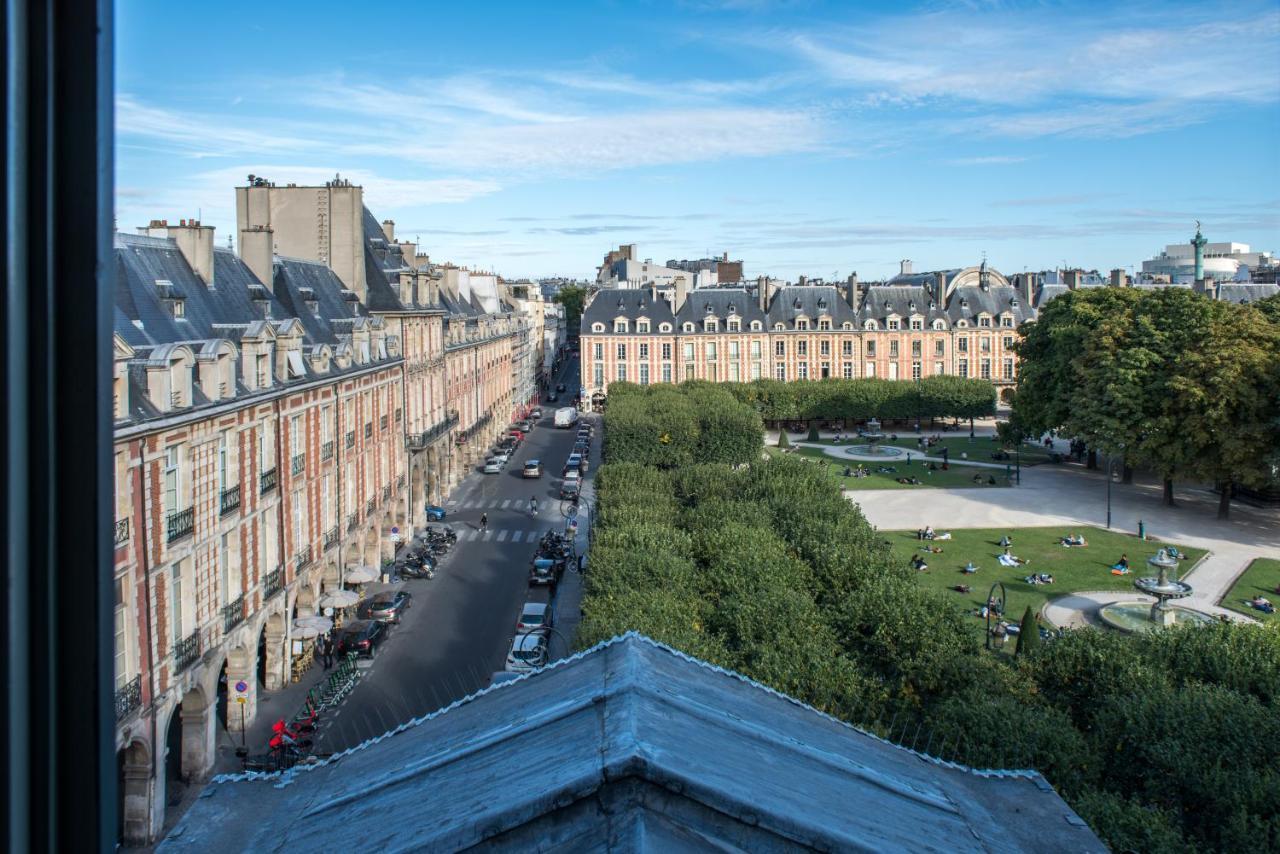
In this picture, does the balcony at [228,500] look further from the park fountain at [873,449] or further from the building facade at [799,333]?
the building facade at [799,333]

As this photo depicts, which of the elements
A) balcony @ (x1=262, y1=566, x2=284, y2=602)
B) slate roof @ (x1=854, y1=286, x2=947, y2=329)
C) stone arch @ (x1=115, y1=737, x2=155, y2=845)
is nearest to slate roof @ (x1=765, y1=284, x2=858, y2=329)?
slate roof @ (x1=854, y1=286, x2=947, y2=329)

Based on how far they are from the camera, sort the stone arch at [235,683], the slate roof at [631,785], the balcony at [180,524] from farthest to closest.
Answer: the stone arch at [235,683] < the balcony at [180,524] < the slate roof at [631,785]

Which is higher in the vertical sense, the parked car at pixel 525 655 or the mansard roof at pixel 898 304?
the mansard roof at pixel 898 304

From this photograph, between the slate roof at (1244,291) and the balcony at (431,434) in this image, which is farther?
the slate roof at (1244,291)

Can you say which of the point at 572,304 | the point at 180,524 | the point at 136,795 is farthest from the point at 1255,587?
the point at 572,304

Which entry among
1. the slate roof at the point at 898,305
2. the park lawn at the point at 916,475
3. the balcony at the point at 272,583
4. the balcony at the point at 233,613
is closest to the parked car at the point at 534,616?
the balcony at the point at 272,583

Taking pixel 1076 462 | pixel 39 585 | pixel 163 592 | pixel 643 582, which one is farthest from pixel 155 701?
pixel 1076 462

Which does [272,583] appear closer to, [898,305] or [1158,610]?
[1158,610]
